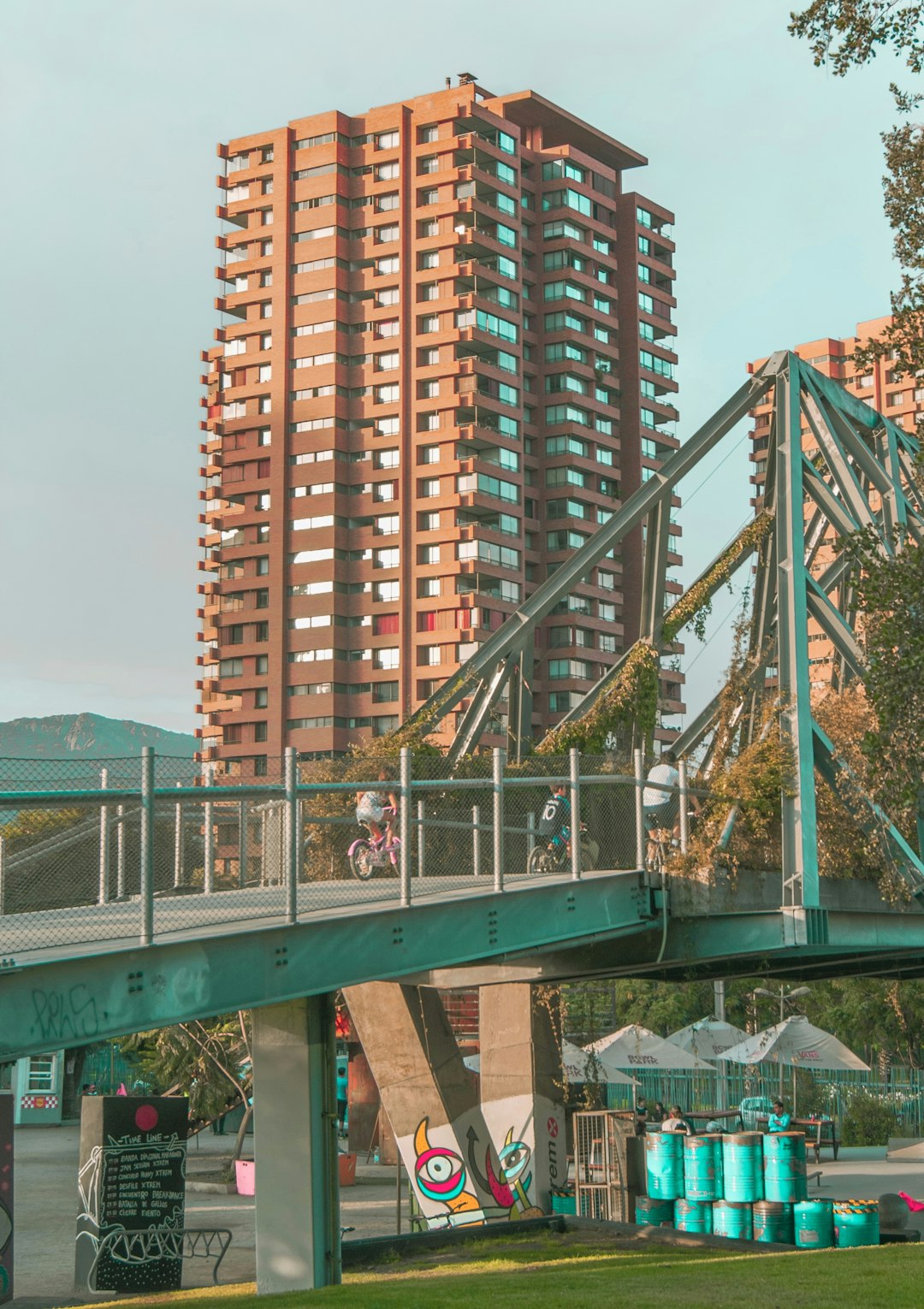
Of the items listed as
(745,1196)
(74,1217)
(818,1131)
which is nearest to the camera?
(745,1196)

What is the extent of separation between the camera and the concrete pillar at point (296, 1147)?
653 inches

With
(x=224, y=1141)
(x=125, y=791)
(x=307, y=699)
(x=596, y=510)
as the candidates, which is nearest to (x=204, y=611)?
(x=307, y=699)

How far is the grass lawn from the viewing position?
1397cm

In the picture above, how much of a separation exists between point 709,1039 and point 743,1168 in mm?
21859

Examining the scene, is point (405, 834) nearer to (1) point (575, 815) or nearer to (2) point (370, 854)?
(2) point (370, 854)

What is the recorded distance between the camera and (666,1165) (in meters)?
23.4

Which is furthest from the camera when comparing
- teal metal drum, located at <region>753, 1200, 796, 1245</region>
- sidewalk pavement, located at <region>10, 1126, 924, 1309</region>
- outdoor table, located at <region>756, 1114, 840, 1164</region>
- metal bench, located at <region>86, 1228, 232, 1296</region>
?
outdoor table, located at <region>756, 1114, 840, 1164</region>

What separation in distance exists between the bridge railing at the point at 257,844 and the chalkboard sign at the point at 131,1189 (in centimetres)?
392

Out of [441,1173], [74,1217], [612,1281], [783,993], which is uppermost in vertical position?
[783,993]

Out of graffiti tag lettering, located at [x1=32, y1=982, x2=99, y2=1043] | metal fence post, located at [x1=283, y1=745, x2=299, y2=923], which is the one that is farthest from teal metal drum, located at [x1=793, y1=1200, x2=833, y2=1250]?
graffiti tag lettering, located at [x1=32, y1=982, x2=99, y2=1043]

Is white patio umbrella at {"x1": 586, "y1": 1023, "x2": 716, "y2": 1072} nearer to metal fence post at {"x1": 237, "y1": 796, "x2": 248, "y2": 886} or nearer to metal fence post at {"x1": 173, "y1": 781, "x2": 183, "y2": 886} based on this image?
metal fence post at {"x1": 237, "y1": 796, "x2": 248, "y2": 886}

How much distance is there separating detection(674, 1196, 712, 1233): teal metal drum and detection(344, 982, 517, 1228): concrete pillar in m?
3.03

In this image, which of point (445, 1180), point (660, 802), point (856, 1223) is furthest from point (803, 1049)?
point (660, 802)

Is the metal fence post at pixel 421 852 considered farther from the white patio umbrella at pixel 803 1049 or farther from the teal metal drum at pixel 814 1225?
the white patio umbrella at pixel 803 1049
